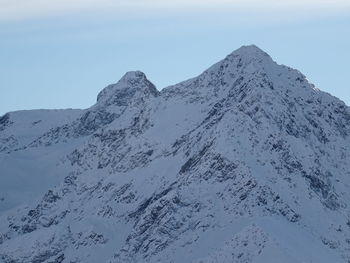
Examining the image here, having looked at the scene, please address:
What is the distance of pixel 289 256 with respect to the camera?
198125 mm

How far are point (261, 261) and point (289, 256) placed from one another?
4.24 metres

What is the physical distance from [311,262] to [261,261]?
720cm

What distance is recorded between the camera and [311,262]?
19938cm

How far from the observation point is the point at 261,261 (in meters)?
200

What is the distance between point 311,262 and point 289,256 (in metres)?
3.64
